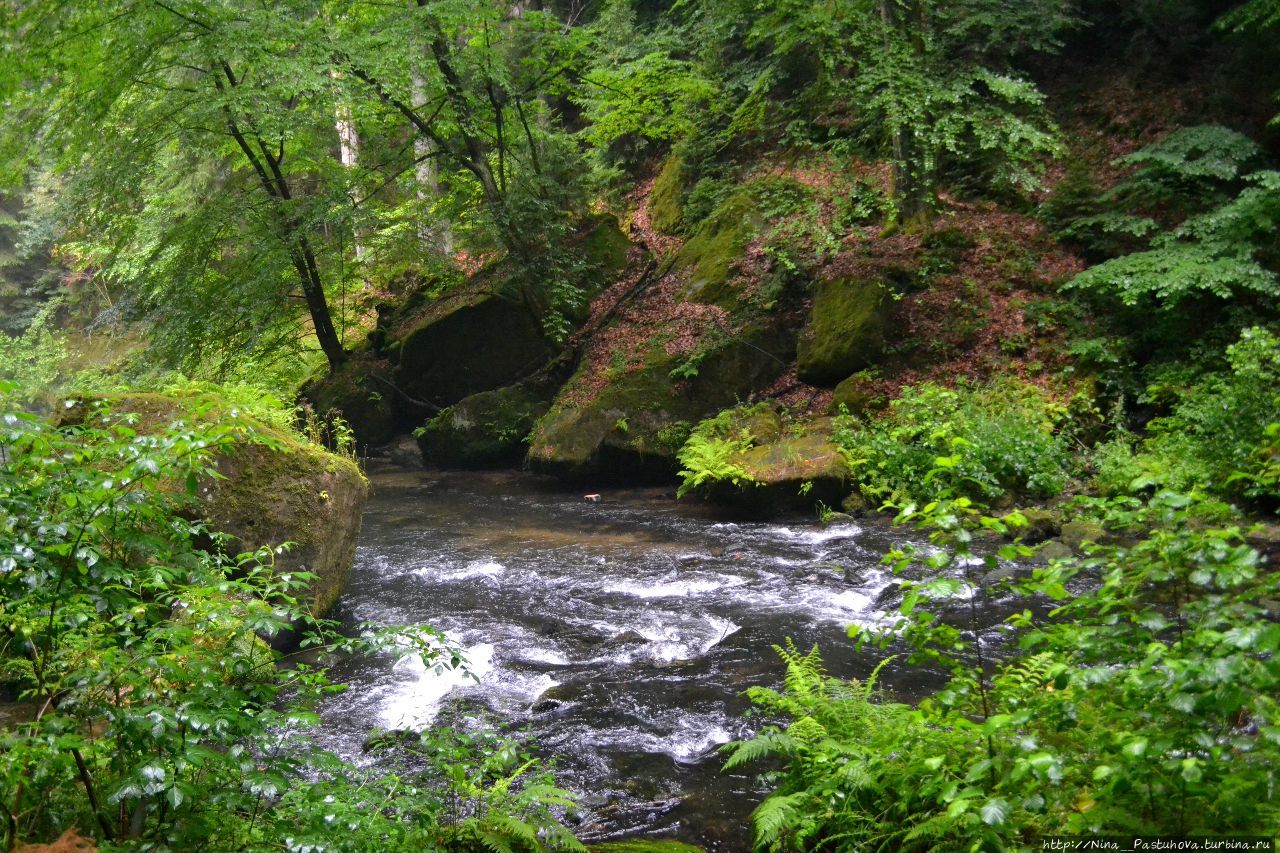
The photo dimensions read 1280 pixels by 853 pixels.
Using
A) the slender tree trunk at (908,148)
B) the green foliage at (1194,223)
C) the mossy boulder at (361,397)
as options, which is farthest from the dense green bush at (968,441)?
the mossy boulder at (361,397)

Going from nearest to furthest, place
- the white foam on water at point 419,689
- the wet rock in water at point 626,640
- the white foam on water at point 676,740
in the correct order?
the white foam on water at point 676,740, the white foam on water at point 419,689, the wet rock in water at point 626,640

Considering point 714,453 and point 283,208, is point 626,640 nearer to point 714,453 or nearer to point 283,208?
point 714,453

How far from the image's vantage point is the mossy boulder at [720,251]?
1429cm

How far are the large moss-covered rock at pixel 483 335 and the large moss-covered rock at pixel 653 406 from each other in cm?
279

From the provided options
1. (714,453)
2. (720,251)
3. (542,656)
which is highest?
(720,251)

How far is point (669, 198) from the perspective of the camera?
→ 693 inches

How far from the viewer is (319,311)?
51.9 ft

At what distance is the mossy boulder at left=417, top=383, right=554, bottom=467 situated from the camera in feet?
50.0

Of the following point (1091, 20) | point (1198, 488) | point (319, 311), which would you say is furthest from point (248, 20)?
point (1091, 20)

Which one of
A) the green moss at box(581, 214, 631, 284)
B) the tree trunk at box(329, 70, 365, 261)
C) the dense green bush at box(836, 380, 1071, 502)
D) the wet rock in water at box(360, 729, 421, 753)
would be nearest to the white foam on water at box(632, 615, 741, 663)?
the wet rock in water at box(360, 729, 421, 753)

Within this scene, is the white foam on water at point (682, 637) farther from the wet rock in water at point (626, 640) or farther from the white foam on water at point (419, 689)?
the white foam on water at point (419, 689)

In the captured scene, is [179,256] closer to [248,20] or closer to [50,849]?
[248,20]

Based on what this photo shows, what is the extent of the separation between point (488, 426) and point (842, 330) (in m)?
7.06

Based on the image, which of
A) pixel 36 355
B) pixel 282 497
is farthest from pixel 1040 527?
pixel 36 355
